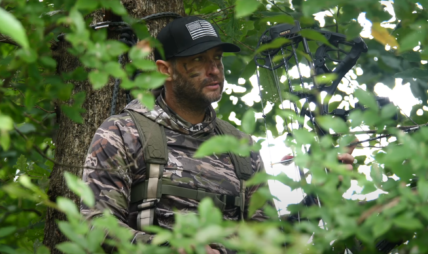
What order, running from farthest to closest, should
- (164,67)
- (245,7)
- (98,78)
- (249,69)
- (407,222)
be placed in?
(249,69) → (164,67) → (245,7) → (98,78) → (407,222)

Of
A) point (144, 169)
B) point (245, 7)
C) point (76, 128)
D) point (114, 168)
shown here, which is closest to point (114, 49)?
point (245, 7)

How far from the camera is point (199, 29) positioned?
3234 mm

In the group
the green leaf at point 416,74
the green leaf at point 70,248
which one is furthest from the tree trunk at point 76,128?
the green leaf at point 70,248

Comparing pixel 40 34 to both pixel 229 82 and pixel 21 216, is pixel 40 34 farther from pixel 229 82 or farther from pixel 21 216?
pixel 229 82

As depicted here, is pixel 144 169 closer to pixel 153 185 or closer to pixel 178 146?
pixel 153 185

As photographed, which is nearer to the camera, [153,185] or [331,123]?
[331,123]

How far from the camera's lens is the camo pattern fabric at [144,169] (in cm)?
267

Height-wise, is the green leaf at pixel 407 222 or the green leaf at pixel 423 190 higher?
the green leaf at pixel 423 190

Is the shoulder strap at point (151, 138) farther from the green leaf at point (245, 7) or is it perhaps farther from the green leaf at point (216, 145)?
the green leaf at point (216, 145)

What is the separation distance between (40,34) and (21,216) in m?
2.74

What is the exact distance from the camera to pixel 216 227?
1158 millimetres

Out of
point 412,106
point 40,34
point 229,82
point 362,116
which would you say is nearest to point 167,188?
point 40,34

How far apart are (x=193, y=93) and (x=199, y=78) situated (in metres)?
0.09

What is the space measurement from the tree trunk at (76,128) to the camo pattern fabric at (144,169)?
0.32 metres
